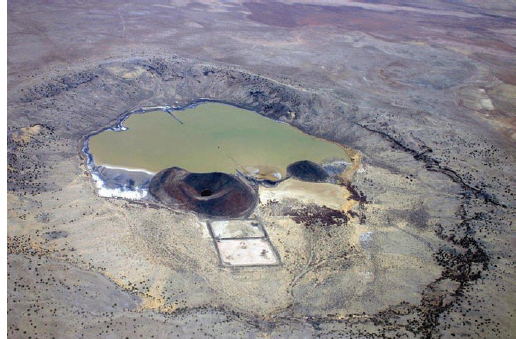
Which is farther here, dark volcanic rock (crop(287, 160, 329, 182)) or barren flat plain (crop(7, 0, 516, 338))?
dark volcanic rock (crop(287, 160, 329, 182))

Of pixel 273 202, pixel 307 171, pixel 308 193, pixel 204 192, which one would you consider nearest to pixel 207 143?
pixel 204 192

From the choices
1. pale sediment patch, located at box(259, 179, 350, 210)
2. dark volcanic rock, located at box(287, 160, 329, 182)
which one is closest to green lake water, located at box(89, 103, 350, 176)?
dark volcanic rock, located at box(287, 160, 329, 182)

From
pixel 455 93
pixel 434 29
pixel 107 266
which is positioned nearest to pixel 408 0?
pixel 434 29

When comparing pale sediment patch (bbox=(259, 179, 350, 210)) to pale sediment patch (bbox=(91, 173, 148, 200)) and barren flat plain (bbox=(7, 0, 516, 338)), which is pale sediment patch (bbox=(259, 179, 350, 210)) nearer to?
barren flat plain (bbox=(7, 0, 516, 338))

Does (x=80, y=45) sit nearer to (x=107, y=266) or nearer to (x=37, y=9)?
(x=37, y=9)

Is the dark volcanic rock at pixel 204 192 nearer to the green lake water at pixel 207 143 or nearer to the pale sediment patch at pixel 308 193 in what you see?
the pale sediment patch at pixel 308 193
